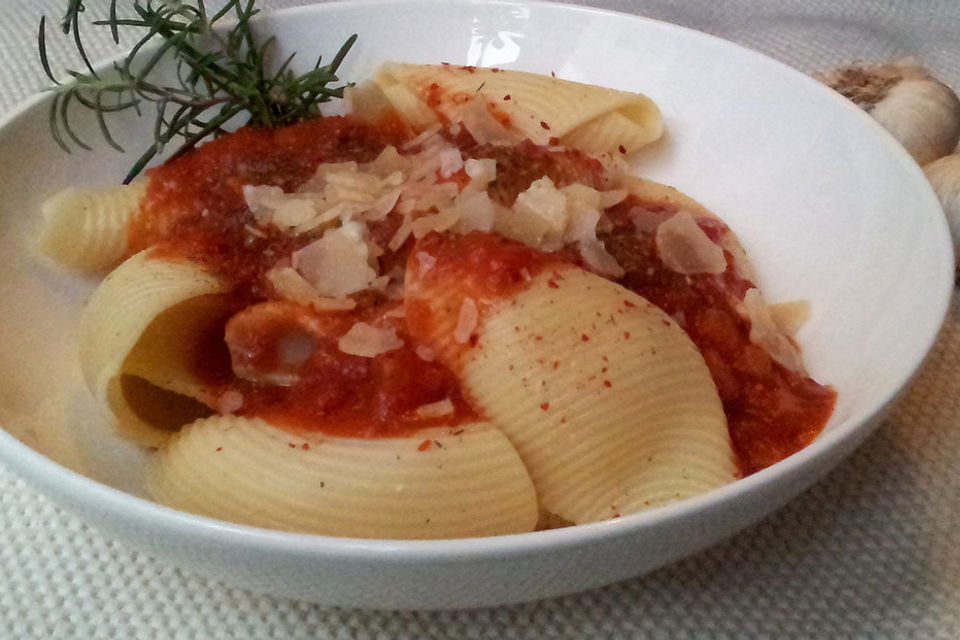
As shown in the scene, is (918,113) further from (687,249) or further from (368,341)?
(368,341)

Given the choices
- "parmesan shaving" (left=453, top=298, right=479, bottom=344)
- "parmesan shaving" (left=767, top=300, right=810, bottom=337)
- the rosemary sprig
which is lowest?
"parmesan shaving" (left=767, top=300, right=810, bottom=337)

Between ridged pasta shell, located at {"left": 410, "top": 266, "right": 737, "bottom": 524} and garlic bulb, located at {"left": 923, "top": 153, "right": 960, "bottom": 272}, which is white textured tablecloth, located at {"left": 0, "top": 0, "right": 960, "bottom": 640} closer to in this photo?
ridged pasta shell, located at {"left": 410, "top": 266, "right": 737, "bottom": 524}

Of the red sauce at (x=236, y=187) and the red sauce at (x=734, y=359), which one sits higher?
the red sauce at (x=236, y=187)

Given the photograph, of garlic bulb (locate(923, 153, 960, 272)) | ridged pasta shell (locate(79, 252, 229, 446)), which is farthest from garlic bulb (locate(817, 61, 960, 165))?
ridged pasta shell (locate(79, 252, 229, 446))

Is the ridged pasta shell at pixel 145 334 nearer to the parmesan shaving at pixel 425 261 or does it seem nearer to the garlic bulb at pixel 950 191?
the parmesan shaving at pixel 425 261

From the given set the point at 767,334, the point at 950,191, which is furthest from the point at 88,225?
the point at 950,191

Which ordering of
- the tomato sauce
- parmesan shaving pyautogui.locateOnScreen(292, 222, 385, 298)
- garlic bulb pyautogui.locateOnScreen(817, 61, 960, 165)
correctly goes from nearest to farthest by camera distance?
the tomato sauce
parmesan shaving pyautogui.locateOnScreen(292, 222, 385, 298)
garlic bulb pyautogui.locateOnScreen(817, 61, 960, 165)

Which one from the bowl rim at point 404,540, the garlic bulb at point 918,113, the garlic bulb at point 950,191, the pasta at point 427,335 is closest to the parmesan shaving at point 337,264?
the pasta at point 427,335
